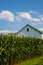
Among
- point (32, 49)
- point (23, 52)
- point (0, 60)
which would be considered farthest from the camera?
point (32, 49)

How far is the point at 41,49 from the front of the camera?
97.5 ft

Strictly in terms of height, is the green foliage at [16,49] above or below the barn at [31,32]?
below

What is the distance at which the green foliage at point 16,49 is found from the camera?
58.0 feet

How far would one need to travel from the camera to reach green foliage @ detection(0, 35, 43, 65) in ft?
58.0

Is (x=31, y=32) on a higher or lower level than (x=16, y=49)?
higher

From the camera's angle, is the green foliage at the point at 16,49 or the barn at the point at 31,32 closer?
the green foliage at the point at 16,49

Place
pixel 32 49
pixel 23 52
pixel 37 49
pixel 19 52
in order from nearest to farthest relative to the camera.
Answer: pixel 19 52 → pixel 23 52 → pixel 32 49 → pixel 37 49

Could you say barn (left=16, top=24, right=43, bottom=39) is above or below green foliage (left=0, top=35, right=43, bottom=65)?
above

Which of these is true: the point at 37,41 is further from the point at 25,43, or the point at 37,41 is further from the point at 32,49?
the point at 25,43

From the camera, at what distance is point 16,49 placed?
65.9ft

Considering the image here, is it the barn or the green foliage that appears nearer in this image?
the green foliage

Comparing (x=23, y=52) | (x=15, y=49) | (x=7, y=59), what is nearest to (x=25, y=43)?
(x=23, y=52)

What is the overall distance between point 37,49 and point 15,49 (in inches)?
340

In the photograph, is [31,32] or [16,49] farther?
[31,32]
